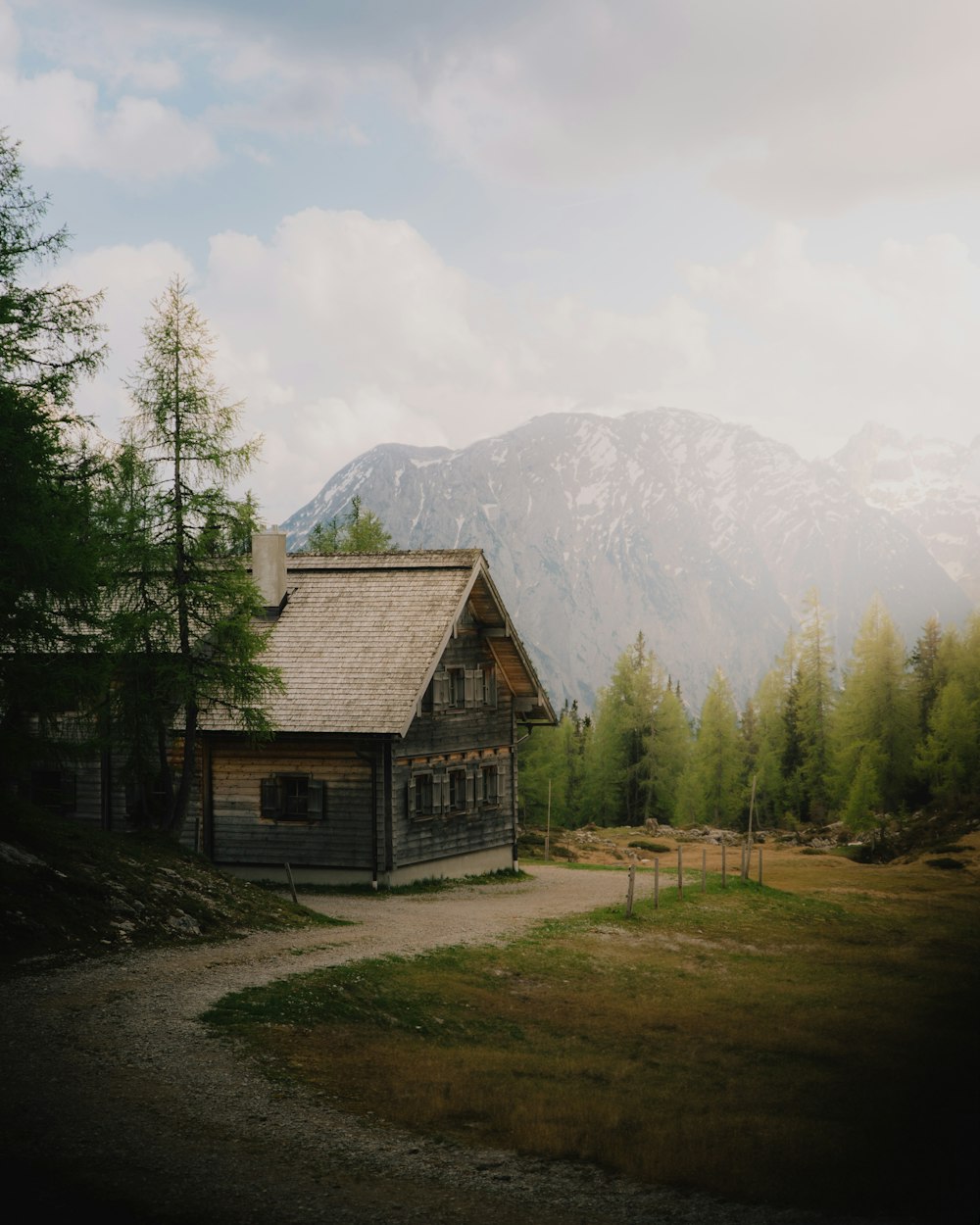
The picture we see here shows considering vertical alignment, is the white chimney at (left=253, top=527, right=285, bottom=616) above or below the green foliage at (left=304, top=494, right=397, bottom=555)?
below

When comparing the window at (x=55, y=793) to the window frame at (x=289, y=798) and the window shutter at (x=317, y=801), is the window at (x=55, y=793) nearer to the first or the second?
the window frame at (x=289, y=798)

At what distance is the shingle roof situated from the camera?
98.3ft

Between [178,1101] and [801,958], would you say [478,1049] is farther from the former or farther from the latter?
[801,958]

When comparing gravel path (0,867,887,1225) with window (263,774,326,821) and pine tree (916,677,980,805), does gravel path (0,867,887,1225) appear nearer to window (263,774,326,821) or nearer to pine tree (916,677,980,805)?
window (263,774,326,821)

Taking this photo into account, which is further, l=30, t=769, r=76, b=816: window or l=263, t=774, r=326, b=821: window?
l=30, t=769, r=76, b=816: window

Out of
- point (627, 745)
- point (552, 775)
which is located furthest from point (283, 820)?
point (627, 745)

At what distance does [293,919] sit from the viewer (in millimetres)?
22531

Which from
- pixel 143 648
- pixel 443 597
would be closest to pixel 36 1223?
pixel 143 648

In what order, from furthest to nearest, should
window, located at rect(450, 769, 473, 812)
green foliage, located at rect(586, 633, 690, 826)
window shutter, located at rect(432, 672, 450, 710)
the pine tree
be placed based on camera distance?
1. green foliage, located at rect(586, 633, 690, 826)
2. the pine tree
3. window, located at rect(450, 769, 473, 812)
4. window shutter, located at rect(432, 672, 450, 710)

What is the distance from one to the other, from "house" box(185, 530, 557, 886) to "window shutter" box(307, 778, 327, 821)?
4 cm

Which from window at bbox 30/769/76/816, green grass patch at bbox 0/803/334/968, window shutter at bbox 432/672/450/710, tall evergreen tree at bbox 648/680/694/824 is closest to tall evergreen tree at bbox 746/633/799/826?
tall evergreen tree at bbox 648/680/694/824

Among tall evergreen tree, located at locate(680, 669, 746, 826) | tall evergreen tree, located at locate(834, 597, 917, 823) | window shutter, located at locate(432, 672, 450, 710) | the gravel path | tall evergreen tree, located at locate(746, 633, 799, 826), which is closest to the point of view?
the gravel path

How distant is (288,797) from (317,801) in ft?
3.36

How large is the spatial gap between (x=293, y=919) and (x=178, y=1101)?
11.6 metres
